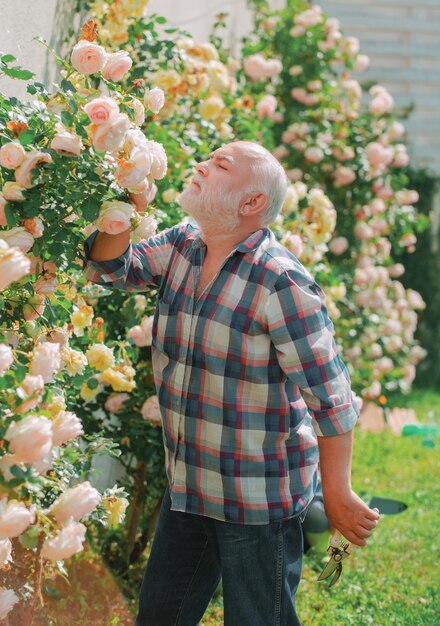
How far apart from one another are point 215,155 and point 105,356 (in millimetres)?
635

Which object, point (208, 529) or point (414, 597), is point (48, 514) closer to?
point (208, 529)

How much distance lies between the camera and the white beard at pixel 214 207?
1.88 metres

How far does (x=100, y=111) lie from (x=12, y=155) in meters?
0.17

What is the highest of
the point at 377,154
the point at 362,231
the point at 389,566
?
the point at 377,154

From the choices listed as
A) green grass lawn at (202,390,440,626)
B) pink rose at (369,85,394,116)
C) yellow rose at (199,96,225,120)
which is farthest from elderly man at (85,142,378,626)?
pink rose at (369,85,394,116)

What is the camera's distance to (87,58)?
70.6 inches

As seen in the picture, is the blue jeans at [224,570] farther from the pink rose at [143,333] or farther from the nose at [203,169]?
the nose at [203,169]

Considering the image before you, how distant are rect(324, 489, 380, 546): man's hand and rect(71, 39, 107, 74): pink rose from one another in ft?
3.19

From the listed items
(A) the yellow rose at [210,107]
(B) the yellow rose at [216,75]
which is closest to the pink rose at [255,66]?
(B) the yellow rose at [216,75]

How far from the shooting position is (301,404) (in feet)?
6.57

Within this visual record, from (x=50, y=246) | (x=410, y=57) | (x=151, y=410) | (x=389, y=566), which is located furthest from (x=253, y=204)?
(x=410, y=57)

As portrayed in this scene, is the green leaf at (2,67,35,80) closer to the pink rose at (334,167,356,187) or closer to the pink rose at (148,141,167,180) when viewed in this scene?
the pink rose at (148,141,167,180)

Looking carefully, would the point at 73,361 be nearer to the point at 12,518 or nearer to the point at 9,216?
the point at 9,216

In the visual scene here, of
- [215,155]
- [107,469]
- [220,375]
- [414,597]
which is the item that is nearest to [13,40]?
[215,155]
